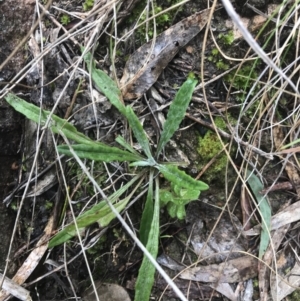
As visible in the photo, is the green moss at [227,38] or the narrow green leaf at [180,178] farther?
the green moss at [227,38]

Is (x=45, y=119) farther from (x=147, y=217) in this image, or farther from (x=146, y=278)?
(x=146, y=278)

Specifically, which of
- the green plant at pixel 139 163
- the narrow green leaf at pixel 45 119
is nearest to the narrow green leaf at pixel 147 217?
the green plant at pixel 139 163

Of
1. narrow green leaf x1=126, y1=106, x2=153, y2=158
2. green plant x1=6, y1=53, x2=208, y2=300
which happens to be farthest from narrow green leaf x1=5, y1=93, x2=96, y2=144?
narrow green leaf x1=126, y1=106, x2=153, y2=158

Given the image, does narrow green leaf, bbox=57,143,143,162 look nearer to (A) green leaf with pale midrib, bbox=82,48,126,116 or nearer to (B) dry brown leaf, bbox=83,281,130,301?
(A) green leaf with pale midrib, bbox=82,48,126,116

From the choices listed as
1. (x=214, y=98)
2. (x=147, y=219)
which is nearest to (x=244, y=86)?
(x=214, y=98)

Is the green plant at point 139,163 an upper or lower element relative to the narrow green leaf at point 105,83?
lower

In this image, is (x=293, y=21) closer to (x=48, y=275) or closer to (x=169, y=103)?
(x=169, y=103)

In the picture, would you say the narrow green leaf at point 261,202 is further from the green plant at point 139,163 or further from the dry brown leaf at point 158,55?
the dry brown leaf at point 158,55
